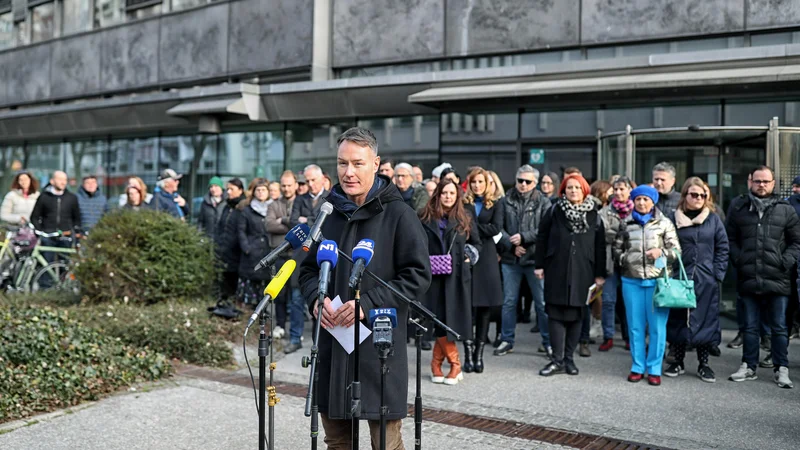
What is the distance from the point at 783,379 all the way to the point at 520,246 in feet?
10.0

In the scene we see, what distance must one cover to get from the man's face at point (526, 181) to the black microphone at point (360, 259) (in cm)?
614

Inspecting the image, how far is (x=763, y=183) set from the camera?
7945mm

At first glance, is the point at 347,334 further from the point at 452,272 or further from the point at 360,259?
the point at 452,272

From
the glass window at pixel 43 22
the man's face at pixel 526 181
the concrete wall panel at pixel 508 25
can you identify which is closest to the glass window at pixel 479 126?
the concrete wall panel at pixel 508 25

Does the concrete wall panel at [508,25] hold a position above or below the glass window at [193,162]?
above

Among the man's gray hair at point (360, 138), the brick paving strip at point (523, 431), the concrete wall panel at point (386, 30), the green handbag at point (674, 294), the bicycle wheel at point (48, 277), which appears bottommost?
the brick paving strip at point (523, 431)

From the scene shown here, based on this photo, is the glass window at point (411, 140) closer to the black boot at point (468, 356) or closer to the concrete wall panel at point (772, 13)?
the concrete wall panel at point (772, 13)

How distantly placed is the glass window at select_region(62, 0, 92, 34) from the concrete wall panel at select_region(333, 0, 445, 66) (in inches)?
364

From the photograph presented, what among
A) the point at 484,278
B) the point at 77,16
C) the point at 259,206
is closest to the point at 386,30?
the point at 259,206

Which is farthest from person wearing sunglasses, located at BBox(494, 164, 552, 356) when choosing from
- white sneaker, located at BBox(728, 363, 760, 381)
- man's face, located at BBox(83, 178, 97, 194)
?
man's face, located at BBox(83, 178, 97, 194)

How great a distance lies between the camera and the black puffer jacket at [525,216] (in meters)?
9.54

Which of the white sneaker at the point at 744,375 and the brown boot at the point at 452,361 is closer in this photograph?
the brown boot at the point at 452,361

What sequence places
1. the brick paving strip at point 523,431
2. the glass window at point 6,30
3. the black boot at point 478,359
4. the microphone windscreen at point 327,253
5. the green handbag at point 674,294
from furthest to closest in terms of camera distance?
the glass window at point 6,30 < the black boot at point 478,359 < the green handbag at point 674,294 < the brick paving strip at point 523,431 < the microphone windscreen at point 327,253

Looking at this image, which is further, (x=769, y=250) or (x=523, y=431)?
(x=769, y=250)
